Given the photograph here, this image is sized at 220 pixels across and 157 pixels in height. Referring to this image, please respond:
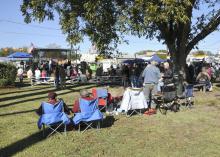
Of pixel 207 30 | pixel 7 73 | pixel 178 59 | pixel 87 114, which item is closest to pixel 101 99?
pixel 87 114

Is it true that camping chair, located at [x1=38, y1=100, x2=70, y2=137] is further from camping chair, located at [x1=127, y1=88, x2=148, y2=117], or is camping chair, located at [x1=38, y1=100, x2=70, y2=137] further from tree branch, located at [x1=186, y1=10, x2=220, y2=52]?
tree branch, located at [x1=186, y1=10, x2=220, y2=52]

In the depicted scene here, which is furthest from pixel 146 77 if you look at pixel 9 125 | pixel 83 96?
pixel 9 125

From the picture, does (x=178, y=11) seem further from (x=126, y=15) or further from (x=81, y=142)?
(x=81, y=142)

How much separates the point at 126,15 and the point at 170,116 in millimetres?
7229

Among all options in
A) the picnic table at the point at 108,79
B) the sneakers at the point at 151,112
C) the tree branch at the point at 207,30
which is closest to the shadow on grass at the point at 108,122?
the sneakers at the point at 151,112

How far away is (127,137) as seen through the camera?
394 inches

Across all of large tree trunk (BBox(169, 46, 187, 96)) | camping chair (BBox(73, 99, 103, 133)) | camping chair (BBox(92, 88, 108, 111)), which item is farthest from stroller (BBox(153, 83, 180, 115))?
large tree trunk (BBox(169, 46, 187, 96))

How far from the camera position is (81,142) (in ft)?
31.0

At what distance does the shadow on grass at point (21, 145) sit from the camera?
28.2 ft

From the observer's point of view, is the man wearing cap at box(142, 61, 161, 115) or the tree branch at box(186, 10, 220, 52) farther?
the tree branch at box(186, 10, 220, 52)

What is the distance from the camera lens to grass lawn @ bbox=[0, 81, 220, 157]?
860 centimetres

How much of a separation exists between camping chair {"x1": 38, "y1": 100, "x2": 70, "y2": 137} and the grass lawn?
0.31 metres

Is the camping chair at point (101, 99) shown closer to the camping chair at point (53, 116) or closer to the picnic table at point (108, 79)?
the camping chair at point (53, 116)

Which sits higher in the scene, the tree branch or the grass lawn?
the tree branch
